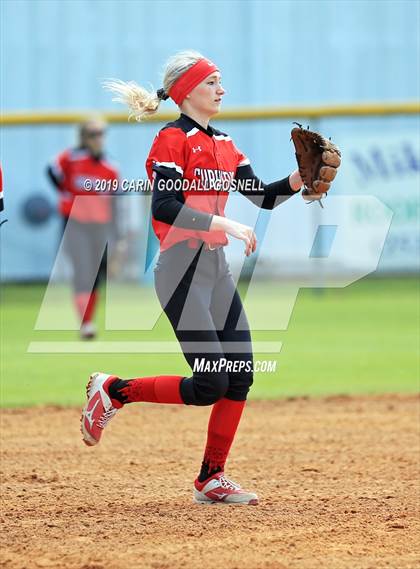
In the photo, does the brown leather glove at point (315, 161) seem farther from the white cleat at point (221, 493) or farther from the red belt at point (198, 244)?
the white cleat at point (221, 493)

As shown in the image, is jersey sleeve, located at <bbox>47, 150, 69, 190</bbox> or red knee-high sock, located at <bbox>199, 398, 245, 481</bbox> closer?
red knee-high sock, located at <bbox>199, 398, 245, 481</bbox>

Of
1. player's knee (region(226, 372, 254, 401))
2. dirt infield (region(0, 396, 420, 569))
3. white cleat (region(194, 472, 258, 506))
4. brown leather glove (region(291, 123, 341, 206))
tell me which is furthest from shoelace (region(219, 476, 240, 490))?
brown leather glove (region(291, 123, 341, 206))

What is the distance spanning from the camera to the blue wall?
1777 centimetres

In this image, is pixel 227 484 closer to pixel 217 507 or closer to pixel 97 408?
pixel 217 507

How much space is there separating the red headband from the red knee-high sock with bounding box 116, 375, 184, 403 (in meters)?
1.35

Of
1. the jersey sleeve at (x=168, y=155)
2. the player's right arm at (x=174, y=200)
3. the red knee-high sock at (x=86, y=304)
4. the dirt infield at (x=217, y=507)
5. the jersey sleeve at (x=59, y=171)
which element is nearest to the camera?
the dirt infield at (x=217, y=507)

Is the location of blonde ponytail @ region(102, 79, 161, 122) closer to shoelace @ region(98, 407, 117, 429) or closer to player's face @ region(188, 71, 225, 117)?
player's face @ region(188, 71, 225, 117)

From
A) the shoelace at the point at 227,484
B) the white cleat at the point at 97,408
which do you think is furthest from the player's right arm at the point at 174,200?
the shoelace at the point at 227,484

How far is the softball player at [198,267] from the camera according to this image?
4.93 m

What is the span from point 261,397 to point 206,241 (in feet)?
12.6

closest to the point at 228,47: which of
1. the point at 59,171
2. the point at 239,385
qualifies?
the point at 59,171

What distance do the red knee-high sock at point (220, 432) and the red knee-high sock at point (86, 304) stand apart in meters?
5.95

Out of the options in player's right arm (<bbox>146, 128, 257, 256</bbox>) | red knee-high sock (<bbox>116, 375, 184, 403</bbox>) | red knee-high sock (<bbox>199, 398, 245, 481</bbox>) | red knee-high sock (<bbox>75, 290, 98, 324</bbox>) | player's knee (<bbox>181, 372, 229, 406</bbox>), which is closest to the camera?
player's right arm (<bbox>146, 128, 257, 256</bbox>)

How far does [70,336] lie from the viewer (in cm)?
1127
